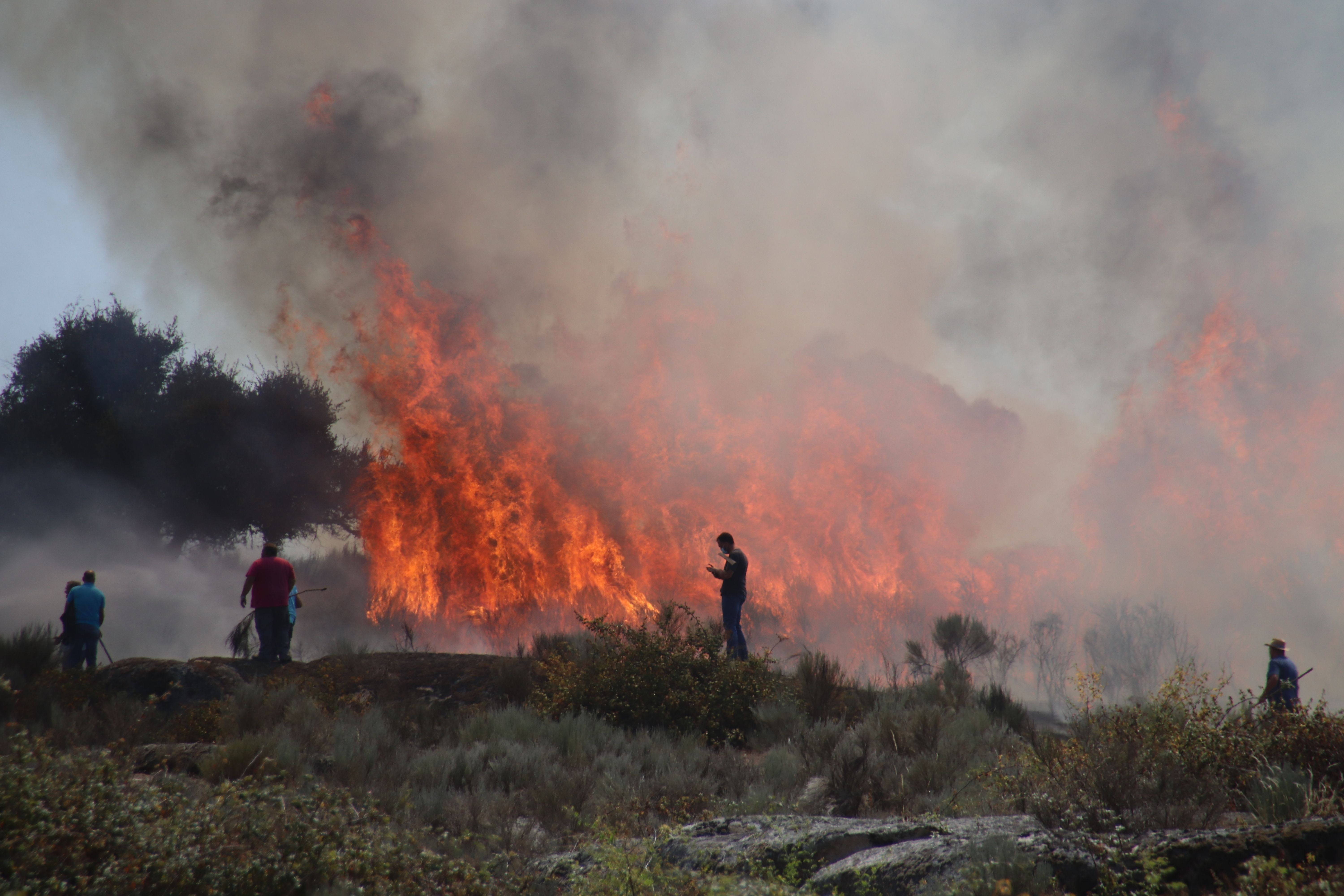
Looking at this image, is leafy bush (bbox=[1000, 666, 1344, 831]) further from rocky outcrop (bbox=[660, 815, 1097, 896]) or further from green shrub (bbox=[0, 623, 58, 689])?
green shrub (bbox=[0, 623, 58, 689])

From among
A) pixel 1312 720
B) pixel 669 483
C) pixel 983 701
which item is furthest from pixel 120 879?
pixel 669 483

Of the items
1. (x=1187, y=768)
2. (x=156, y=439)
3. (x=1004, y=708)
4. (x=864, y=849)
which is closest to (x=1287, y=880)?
(x=864, y=849)

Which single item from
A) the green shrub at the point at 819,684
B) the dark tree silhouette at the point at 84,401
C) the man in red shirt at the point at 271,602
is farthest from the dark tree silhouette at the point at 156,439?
the green shrub at the point at 819,684

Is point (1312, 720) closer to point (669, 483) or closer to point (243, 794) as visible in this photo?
point (243, 794)

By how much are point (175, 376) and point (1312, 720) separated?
31403 millimetres

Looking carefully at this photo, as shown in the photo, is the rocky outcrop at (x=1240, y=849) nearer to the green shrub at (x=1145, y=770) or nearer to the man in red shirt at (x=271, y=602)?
the green shrub at (x=1145, y=770)

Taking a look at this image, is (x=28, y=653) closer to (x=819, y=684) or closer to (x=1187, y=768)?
(x=819, y=684)

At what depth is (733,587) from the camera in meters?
12.0

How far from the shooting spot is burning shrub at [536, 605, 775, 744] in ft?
29.5

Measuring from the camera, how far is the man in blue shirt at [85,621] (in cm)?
1271

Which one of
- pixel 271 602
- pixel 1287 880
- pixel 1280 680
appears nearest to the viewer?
pixel 1287 880

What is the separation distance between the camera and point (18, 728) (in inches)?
264

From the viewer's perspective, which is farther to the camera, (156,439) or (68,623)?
(156,439)

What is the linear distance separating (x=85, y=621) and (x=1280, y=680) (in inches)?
742
